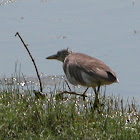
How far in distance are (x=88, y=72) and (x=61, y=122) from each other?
1.44 metres

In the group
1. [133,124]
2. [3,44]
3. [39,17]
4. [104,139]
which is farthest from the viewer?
[39,17]

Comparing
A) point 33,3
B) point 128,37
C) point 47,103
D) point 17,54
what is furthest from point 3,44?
point 47,103

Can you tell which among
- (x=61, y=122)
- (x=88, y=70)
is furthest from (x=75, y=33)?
(x=61, y=122)

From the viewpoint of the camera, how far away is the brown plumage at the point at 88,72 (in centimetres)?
833

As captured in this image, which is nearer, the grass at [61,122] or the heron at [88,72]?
the grass at [61,122]

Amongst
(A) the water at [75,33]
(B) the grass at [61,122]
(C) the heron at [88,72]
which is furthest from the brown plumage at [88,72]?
(A) the water at [75,33]

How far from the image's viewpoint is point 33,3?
52.5 feet

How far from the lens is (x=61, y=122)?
7199 millimetres

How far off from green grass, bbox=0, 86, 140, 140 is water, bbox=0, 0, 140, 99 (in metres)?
2.94

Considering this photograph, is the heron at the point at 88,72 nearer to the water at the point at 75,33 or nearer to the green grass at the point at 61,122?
the green grass at the point at 61,122

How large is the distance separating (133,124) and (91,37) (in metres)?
6.02

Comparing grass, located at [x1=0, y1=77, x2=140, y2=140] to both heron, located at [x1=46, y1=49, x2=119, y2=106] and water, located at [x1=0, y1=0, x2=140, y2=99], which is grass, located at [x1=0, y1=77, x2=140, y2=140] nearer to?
heron, located at [x1=46, y1=49, x2=119, y2=106]

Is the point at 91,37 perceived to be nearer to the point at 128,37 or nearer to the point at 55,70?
the point at 128,37

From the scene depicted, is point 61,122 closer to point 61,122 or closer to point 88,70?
point 61,122
